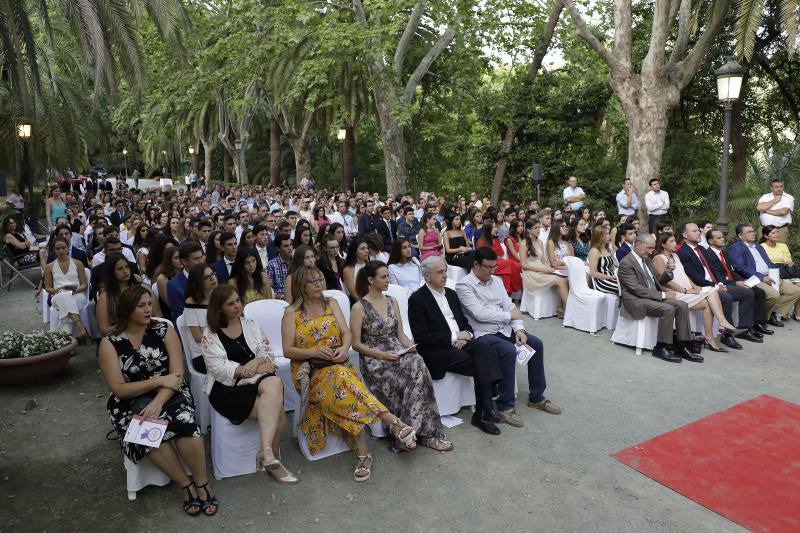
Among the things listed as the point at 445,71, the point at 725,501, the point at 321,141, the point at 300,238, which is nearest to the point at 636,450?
the point at 725,501

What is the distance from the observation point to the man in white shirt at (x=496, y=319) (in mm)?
5164

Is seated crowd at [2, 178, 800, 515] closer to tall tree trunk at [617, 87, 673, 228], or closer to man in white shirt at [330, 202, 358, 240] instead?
man in white shirt at [330, 202, 358, 240]

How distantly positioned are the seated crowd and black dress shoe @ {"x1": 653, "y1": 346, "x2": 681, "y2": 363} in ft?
0.09

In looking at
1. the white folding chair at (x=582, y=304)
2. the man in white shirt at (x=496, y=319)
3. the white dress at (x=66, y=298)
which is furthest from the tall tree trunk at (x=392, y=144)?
the man in white shirt at (x=496, y=319)

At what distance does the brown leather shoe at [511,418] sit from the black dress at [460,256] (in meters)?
3.40

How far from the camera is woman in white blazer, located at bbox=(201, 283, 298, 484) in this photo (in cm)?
397

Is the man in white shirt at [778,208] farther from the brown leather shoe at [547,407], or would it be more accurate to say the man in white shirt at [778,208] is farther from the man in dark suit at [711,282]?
the brown leather shoe at [547,407]

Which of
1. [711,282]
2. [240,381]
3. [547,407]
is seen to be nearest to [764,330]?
[711,282]

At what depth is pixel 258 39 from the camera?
1683 cm

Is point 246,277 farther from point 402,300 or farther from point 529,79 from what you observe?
point 529,79

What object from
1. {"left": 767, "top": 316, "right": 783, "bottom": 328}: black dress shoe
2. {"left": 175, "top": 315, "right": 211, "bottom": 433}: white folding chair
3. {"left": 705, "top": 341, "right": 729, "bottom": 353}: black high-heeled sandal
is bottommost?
{"left": 705, "top": 341, "right": 729, "bottom": 353}: black high-heeled sandal

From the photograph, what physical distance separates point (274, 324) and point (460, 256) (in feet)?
13.9

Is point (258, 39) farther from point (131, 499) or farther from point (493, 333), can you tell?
point (131, 499)

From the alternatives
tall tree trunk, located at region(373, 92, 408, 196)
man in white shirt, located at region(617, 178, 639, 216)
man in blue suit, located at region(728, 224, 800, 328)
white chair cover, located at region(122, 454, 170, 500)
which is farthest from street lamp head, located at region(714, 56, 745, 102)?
tall tree trunk, located at region(373, 92, 408, 196)
